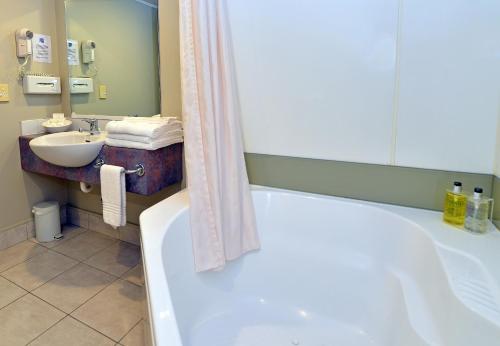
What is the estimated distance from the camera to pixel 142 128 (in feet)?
5.11

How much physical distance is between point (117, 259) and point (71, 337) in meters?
0.69

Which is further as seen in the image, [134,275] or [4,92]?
[4,92]

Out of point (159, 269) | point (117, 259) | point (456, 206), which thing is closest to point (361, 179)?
point (456, 206)

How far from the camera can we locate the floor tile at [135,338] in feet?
4.47

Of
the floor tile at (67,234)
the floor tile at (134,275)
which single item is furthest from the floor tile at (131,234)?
the floor tile at (67,234)

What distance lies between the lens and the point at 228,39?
1.41 meters

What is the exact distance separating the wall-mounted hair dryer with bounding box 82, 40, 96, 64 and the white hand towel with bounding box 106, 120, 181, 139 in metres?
0.92

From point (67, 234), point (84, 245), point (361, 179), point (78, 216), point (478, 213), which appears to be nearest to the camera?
point (478, 213)

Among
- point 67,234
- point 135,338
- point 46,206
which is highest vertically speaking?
point 46,206

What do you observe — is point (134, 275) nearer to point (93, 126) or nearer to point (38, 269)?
point (38, 269)

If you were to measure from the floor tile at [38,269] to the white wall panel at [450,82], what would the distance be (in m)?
2.11

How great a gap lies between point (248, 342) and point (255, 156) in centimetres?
87

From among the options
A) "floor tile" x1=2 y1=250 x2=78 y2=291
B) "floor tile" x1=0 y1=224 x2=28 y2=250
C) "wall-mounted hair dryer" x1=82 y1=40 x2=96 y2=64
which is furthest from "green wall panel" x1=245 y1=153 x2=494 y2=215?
"floor tile" x1=0 y1=224 x2=28 y2=250

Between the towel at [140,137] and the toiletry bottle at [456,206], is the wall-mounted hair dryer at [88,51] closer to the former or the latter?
the towel at [140,137]
